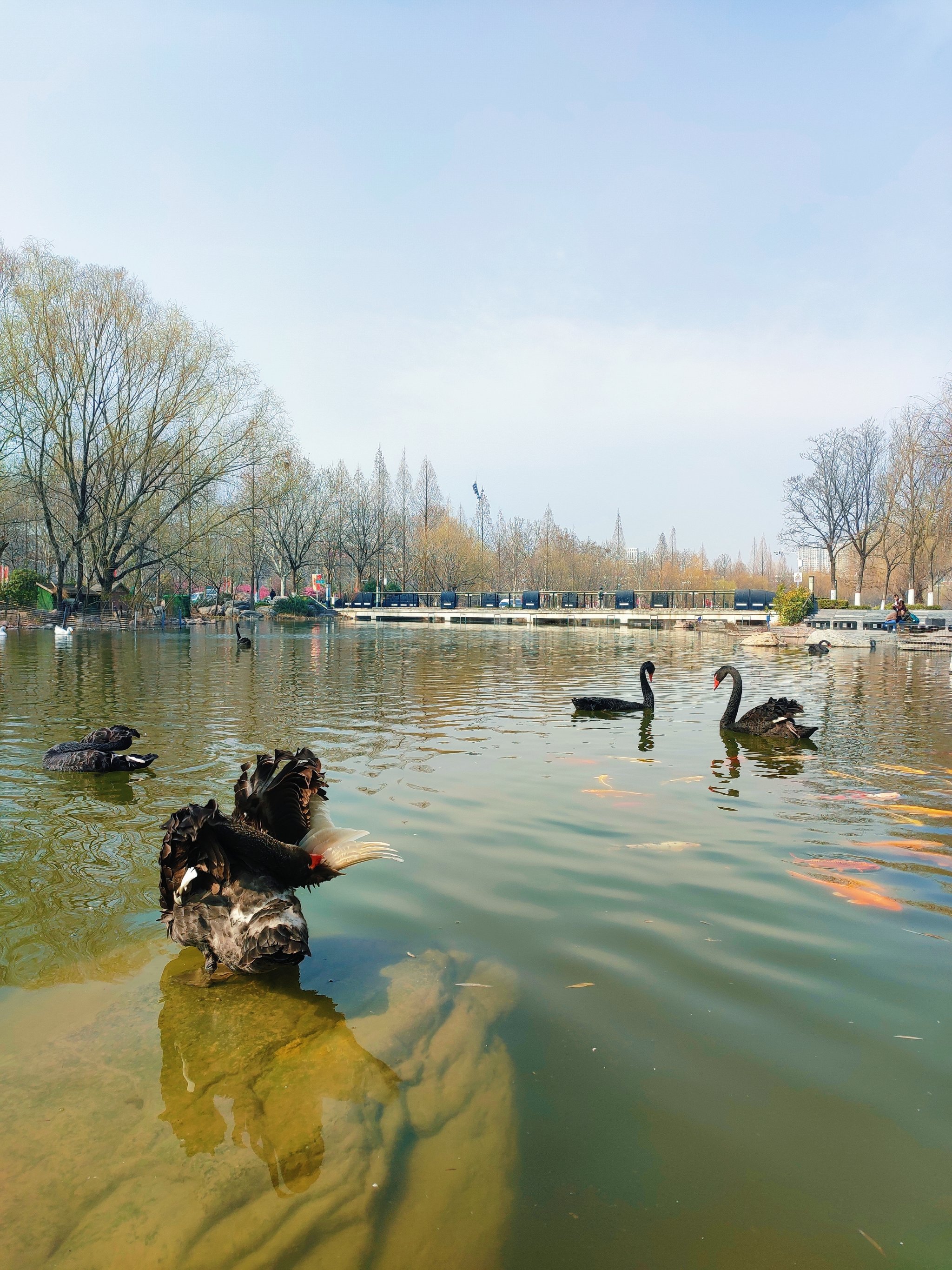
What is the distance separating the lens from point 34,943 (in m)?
3.99

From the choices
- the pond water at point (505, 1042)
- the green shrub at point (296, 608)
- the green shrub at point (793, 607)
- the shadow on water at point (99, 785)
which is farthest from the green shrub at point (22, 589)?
the green shrub at point (793, 607)

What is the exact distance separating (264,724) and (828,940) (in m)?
8.10

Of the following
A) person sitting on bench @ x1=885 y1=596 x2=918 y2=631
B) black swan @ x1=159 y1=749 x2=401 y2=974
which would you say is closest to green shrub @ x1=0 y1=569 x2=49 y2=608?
black swan @ x1=159 y1=749 x2=401 y2=974

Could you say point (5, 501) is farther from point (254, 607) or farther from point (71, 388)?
point (254, 607)

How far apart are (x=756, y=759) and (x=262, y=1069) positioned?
726 cm

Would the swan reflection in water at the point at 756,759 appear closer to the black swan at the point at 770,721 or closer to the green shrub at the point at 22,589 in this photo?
the black swan at the point at 770,721

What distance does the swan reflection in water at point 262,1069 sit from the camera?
2572 mm

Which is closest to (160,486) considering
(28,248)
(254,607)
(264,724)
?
(28,248)

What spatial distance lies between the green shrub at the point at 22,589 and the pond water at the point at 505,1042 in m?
39.7

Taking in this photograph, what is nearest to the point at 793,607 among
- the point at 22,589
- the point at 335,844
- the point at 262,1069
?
the point at 335,844

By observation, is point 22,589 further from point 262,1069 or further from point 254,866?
point 262,1069

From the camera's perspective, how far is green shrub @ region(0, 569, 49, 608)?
41.3 m

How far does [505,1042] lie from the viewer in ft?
10.1

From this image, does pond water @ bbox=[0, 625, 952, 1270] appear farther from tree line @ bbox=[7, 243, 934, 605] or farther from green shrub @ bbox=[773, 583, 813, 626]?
green shrub @ bbox=[773, 583, 813, 626]
